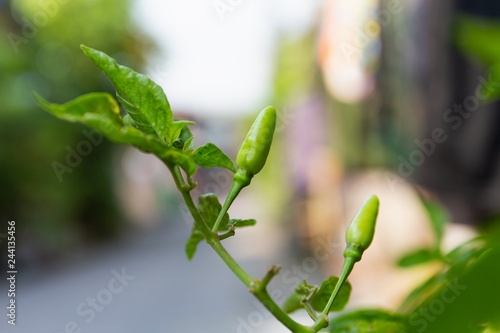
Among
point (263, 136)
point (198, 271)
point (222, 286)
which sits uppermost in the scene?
point (263, 136)

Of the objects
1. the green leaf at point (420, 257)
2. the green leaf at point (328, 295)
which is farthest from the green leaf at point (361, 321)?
the green leaf at point (420, 257)

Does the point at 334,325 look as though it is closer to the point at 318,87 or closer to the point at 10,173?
the point at 318,87

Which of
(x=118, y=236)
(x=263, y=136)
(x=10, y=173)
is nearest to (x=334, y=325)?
(x=263, y=136)

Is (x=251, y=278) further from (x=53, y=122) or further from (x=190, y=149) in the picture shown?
(x=53, y=122)

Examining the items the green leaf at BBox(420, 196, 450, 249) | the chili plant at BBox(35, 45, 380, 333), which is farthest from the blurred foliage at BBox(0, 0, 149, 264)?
the chili plant at BBox(35, 45, 380, 333)

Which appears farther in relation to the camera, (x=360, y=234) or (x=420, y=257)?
(x=420, y=257)

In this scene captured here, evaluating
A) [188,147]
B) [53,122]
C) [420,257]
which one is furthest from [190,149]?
[53,122]
